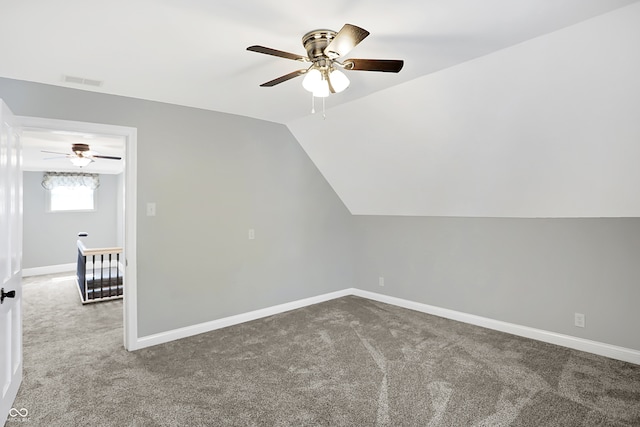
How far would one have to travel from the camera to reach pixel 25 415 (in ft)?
7.42

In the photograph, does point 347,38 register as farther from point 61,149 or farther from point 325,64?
point 61,149

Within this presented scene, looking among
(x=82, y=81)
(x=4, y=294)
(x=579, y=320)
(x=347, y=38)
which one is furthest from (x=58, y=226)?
(x=579, y=320)

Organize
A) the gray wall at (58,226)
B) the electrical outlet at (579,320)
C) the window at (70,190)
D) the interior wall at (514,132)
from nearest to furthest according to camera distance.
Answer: the interior wall at (514,132) < the electrical outlet at (579,320) < the gray wall at (58,226) < the window at (70,190)

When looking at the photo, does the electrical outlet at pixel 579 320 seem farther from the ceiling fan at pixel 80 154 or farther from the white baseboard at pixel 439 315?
the ceiling fan at pixel 80 154

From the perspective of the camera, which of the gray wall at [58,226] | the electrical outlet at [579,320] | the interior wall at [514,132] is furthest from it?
the gray wall at [58,226]

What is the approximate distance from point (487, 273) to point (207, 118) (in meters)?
3.50

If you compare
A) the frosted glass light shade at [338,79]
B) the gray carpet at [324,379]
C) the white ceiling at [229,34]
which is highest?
the white ceiling at [229,34]

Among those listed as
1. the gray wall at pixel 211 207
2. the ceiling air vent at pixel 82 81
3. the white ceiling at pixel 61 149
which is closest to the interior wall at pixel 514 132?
the gray wall at pixel 211 207

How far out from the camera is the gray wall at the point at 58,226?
7.32 metres

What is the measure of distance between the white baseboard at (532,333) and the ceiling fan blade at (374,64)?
301 centimetres

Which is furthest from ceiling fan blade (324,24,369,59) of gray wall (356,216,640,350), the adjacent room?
gray wall (356,216,640,350)

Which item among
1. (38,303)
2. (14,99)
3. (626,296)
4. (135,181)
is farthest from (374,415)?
(38,303)

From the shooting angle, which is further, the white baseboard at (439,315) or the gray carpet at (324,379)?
the white baseboard at (439,315)

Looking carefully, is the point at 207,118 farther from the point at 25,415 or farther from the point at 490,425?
the point at 490,425
